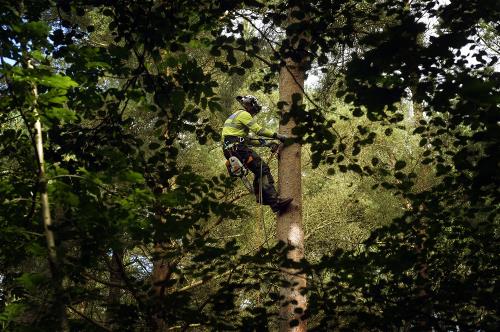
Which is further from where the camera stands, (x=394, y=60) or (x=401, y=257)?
(x=401, y=257)

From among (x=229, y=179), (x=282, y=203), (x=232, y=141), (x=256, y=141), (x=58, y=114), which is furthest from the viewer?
(x=232, y=141)

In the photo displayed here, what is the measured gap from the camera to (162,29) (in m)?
3.82

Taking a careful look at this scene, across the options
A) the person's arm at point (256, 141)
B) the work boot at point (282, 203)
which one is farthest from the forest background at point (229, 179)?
the person's arm at point (256, 141)

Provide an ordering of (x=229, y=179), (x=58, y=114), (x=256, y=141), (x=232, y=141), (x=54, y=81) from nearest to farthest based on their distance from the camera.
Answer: (x=54, y=81)
(x=58, y=114)
(x=229, y=179)
(x=256, y=141)
(x=232, y=141)

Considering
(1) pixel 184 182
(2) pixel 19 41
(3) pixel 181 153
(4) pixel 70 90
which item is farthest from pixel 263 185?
(3) pixel 181 153

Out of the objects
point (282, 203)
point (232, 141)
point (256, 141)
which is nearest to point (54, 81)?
point (282, 203)

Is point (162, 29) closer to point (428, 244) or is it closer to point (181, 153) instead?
point (428, 244)

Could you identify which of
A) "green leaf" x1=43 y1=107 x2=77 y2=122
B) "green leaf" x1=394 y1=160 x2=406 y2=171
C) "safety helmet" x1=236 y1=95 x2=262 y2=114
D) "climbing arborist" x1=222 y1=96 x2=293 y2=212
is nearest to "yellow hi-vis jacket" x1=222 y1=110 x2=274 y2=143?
"climbing arborist" x1=222 y1=96 x2=293 y2=212

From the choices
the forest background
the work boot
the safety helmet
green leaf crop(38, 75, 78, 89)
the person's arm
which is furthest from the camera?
the safety helmet

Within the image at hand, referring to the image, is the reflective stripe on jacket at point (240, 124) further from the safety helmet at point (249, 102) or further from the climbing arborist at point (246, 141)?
the safety helmet at point (249, 102)

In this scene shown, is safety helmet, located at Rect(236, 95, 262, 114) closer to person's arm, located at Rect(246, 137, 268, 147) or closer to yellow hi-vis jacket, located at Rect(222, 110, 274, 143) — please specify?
yellow hi-vis jacket, located at Rect(222, 110, 274, 143)

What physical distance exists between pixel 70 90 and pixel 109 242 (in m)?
1.48

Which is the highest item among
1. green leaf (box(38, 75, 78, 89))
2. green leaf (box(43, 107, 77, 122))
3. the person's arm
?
the person's arm

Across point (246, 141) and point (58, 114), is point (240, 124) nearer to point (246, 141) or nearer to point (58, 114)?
point (246, 141)
